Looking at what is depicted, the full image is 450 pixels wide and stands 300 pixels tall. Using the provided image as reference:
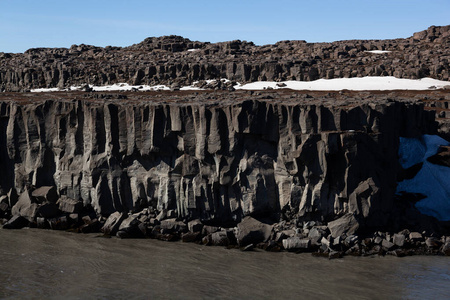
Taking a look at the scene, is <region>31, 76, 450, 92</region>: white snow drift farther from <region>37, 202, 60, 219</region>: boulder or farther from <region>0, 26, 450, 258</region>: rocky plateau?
<region>37, 202, 60, 219</region>: boulder

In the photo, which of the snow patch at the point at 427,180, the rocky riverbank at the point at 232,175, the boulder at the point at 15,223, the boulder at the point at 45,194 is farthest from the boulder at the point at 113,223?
the snow patch at the point at 427,180

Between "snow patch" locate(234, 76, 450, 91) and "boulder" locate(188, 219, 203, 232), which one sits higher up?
"snow patch" locate(234, 76, 450, 91)

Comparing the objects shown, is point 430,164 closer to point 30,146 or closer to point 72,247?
point 72,247

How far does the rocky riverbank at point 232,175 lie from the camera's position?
108ft

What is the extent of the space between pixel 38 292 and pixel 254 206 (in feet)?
42.3

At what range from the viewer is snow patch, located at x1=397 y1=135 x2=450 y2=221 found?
3550 centimetres

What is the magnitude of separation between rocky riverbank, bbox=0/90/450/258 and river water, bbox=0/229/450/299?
145cm

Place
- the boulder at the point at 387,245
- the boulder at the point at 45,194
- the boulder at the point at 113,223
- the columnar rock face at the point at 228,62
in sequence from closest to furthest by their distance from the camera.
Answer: the boulder at the point at 387,245, the boulder at the point at 113,223, the boulder at the point at 45,194, the columnar rock face at the point at 228,62

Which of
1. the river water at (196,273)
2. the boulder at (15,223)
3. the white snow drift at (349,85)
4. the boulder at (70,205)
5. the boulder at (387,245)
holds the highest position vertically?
the white snow drift at (349,85)

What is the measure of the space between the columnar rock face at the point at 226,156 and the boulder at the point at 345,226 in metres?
0.47

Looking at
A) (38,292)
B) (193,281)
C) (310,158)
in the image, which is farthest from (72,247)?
(310,158)

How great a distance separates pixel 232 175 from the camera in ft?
115

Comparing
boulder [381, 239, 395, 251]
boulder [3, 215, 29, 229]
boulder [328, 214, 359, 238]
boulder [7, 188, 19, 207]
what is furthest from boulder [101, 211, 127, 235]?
boulder [381, 239, 395, 251]

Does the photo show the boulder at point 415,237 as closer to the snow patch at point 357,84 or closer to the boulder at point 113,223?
the boulder at point 113,223
